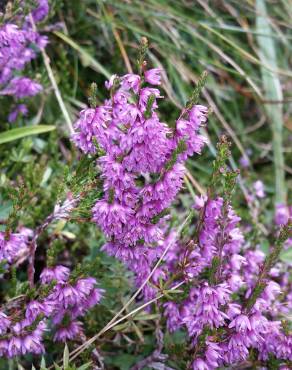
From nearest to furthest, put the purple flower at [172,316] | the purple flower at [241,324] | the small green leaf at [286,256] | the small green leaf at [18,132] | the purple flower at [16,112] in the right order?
the purple flower at [241,324] < the purple flower at [172,316] < the small green leaf at [18,132] < the small green leaf at [286,256] < the purple flower at [16,112]

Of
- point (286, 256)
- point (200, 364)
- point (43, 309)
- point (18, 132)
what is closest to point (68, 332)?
point (43, 309)

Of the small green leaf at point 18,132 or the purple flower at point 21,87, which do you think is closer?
the small green leaf at point 18,132

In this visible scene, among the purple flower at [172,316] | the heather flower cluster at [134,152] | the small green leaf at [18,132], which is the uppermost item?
the heather flower cluster at [134,152]

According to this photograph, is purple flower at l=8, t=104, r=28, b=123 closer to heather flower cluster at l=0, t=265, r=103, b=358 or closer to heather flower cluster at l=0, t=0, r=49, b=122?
heather flower cluster at l=0, t=0, r=49, b=122

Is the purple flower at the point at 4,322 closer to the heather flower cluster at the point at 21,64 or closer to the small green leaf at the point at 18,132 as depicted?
the small green leaf at the point at 18,132

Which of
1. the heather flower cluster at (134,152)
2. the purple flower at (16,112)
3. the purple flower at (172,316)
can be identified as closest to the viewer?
the heather flower cluster at (134,152)

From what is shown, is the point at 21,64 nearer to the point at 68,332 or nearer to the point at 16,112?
the point at 16,112

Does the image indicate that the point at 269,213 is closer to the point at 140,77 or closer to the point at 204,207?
the point at 204,207

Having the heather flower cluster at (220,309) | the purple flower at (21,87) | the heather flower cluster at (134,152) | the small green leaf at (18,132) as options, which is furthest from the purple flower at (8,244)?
the purple flower at (21,87)

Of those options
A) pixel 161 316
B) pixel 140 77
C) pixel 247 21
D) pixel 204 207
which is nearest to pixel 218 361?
pixel 161 316
